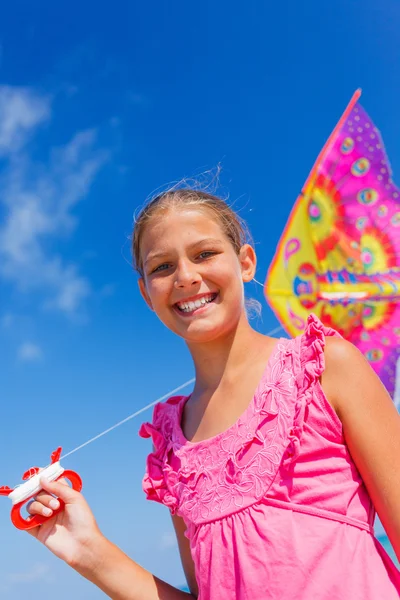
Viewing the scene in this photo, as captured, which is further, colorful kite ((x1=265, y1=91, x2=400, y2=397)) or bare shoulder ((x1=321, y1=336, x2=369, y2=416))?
colorful kite ((x1=265, y1=91, x2=400, y2=397))

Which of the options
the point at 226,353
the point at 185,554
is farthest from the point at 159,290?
the point at 185,554

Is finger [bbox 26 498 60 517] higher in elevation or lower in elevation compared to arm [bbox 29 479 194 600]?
higher

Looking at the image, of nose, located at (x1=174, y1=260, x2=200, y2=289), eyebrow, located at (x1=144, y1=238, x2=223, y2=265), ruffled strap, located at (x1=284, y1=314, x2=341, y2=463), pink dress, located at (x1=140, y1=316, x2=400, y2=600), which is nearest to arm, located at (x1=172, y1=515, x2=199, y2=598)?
pink dress, located at (x1=140, y1=316, x2=400, y2=600)

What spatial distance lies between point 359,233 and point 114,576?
1.86m

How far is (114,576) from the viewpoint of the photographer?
231 cm

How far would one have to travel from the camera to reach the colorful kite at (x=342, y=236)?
2955 mm

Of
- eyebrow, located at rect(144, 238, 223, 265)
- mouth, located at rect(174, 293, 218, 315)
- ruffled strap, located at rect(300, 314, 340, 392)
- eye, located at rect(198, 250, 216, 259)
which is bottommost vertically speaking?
ruffled strap, located at rect(300, 314, 340, 392)

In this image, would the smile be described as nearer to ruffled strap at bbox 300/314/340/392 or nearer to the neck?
the neck

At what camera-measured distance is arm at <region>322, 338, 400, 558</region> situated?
6.10 feet

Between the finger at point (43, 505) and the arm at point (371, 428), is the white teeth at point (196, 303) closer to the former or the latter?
the arm at point (371, 428)

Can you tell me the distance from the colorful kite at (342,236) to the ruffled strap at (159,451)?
2.41 feet

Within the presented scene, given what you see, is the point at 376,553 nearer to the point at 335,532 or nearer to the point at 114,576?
the point at 335,532

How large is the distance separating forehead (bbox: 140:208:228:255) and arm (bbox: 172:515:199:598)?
1059 mm

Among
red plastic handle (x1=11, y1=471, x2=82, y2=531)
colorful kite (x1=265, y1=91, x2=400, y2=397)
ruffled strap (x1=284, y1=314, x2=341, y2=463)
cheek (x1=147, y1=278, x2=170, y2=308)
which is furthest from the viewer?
colorful kite (x1=265, y1=91, x2=400, y2=397)
